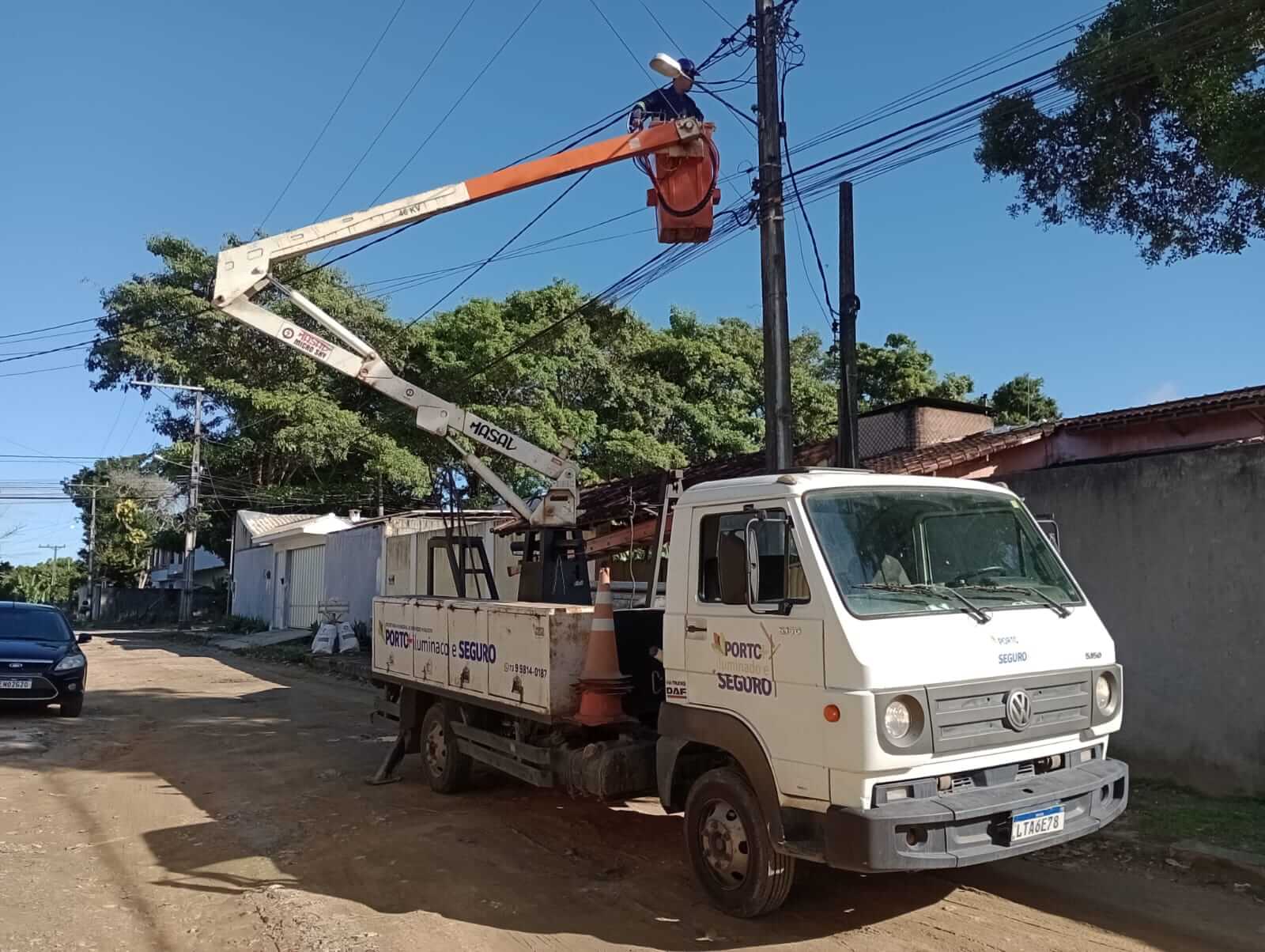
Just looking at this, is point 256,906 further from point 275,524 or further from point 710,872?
point 275,524

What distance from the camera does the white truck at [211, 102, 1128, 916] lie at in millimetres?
4359

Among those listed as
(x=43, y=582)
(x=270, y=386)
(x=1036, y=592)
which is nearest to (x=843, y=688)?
(x=1036, y=592)

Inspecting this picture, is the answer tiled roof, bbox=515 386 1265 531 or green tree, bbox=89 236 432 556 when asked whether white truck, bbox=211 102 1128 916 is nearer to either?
tiled roof, bbox=515 386 1265 531

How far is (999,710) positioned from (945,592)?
63 centimetres

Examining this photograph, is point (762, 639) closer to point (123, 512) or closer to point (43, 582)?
point (123, 512)

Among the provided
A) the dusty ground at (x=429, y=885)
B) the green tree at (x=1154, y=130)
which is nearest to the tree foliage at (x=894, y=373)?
the green tree at (x=1154, y=130)

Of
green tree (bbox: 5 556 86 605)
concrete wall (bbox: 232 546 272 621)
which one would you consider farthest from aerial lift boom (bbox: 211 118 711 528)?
green tree (bbox: 5 556 86 605)

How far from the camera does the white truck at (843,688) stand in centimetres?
436

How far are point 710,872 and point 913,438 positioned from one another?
37.0 feet

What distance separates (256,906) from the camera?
17.8ft

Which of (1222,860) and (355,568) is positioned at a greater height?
(355,568)

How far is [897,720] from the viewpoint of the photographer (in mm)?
4355

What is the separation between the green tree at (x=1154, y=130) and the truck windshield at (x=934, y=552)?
4.96 m

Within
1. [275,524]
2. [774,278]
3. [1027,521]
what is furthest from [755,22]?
[275,524]
